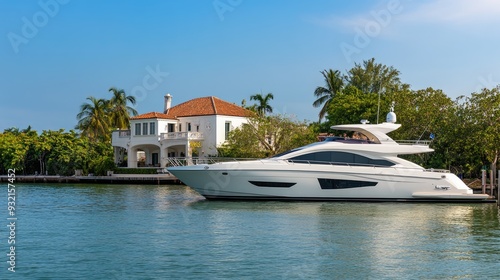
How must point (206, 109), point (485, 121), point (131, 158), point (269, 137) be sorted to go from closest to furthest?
point (485, 121) < point (269, 137) < point (206, 109) < point (131, 158)

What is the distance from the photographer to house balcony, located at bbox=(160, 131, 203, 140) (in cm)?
5534

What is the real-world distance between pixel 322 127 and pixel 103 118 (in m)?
25.8

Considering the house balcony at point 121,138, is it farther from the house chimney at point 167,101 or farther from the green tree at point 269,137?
the green tree at point 269,137

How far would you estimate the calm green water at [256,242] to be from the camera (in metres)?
13.7

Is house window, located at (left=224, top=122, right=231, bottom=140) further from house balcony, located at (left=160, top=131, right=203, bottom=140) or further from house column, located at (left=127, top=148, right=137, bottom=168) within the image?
house column, located at (left=127, top=148, right=137, bottom=168)

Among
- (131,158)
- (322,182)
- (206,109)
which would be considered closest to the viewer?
(322,182)

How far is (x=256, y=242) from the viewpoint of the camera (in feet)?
56.1

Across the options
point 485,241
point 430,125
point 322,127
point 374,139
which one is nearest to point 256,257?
point 485,241

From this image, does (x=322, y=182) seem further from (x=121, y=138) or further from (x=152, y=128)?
(x=121, y=138)

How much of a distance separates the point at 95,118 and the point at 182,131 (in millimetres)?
12797

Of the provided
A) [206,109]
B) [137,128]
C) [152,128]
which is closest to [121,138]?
[137,128]

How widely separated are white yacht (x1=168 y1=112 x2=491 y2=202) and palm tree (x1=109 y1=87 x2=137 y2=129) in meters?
41.3

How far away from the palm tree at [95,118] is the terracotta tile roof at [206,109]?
9.23 meters

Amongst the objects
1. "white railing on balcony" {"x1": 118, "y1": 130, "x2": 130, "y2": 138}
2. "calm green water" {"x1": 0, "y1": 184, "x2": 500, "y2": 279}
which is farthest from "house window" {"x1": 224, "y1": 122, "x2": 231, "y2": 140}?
"calm green water" {"x1": 0, "y1": 184, "x2": 500, "y2": 279}
